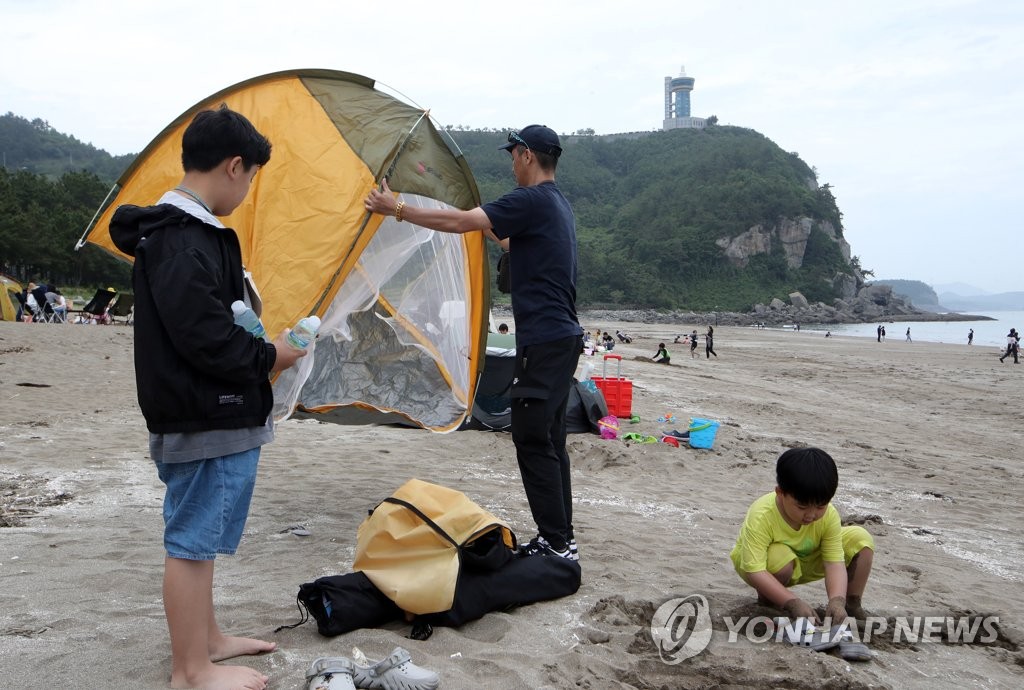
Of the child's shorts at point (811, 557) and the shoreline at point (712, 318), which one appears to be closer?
the child's shorts at point (811, 557)

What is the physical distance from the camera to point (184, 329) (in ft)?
7.28

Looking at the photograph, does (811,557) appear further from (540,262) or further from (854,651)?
(540,262)

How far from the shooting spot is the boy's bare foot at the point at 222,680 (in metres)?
2.36

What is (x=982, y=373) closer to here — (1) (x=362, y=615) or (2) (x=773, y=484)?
(2) (x=773, y=484)

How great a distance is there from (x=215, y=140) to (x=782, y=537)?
274 centimetres

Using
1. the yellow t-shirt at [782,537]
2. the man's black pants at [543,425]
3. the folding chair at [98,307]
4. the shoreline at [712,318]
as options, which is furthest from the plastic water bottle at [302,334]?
the shoreline at [712,318]

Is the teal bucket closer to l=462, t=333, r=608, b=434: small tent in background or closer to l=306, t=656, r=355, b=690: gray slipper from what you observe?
l=462, t=333, r=608, b=434: small tent in background

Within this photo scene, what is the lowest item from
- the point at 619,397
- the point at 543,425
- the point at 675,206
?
the point at 619,397

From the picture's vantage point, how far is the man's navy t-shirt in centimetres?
365

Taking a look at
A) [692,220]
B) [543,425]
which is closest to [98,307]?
[543,425]

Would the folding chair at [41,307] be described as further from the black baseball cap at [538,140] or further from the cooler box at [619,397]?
the black baseball cap at [538,140]

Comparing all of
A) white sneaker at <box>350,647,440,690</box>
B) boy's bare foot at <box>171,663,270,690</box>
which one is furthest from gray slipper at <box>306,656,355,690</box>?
boy's bare foot at <box>171,663,270,690</box>

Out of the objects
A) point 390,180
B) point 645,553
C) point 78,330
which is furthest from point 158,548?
point 78,330

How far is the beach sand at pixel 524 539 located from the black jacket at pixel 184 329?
3.17 feet
